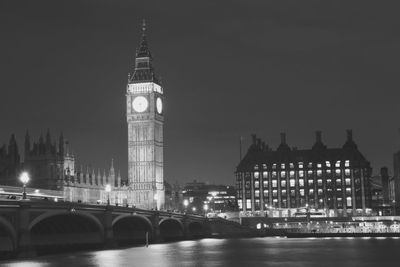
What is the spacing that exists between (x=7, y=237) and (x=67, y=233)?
1760 cm

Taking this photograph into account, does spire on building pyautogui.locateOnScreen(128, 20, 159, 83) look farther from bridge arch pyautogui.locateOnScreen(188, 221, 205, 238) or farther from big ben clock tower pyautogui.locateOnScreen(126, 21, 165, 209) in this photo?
bridge arch pyautogui.locateOnScreen(188, 221, 205, 238)

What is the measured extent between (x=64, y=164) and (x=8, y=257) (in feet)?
264

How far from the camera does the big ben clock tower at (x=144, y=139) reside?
179375 mm

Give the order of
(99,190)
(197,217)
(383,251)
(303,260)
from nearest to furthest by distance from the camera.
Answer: (303,260) < (383,251) < (197,217) < (99,190)

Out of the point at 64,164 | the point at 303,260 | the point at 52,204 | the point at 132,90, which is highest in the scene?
the point at 132,90

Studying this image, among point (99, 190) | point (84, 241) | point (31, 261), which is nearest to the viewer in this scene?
point (31, 261)

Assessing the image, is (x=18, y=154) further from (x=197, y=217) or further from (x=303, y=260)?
(x=303, y=260)

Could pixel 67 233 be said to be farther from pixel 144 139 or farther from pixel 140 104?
pixel 140 104

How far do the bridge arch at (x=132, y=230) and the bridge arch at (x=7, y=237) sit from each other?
30702mm

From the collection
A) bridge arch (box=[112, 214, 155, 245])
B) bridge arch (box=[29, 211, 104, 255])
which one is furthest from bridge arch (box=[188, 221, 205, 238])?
bridge arch (box=[29, 211, 104, 255])

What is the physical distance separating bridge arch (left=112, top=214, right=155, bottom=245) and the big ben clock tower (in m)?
45.0

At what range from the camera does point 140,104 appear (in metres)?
182

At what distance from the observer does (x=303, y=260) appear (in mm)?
83750

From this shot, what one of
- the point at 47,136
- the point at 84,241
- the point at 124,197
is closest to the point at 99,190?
the point at 124,197
